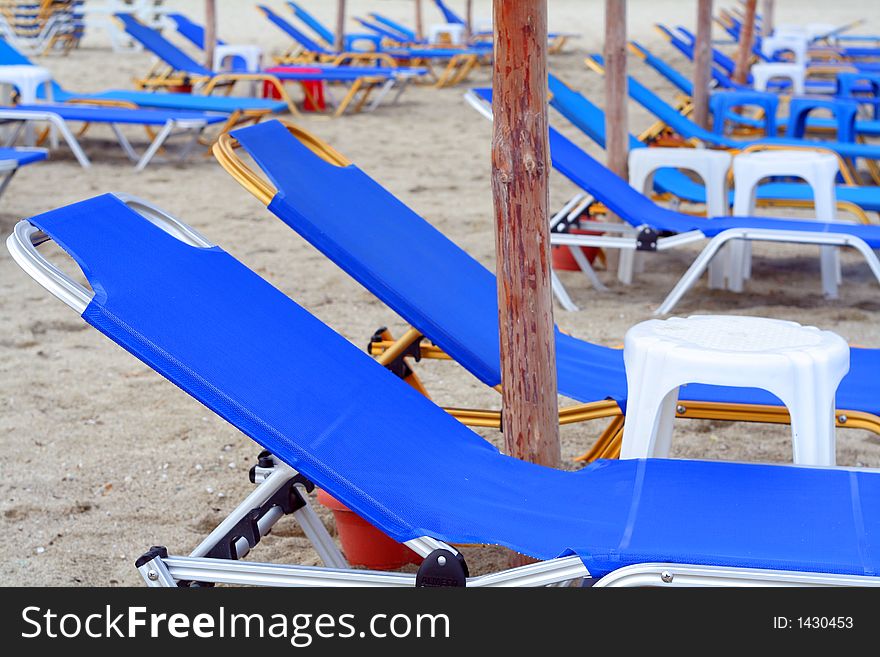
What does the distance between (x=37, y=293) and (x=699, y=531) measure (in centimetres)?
327

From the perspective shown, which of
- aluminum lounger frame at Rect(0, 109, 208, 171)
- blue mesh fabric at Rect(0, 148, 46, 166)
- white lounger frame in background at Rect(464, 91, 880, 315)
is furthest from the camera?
aluminum lounger frame at Rect(0, 109, 208, 171)

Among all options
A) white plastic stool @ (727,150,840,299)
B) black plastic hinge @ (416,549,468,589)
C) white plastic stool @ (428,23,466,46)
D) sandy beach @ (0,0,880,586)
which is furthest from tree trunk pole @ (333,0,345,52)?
black plastic hinge @ (416,549,468,589)

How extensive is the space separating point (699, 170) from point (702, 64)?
7.90 feet

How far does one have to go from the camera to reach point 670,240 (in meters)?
3.89

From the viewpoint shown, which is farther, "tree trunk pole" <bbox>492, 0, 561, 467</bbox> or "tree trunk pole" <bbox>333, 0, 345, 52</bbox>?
"tree trunk pole" <bbox>333, 0, 345, 52</bbox>

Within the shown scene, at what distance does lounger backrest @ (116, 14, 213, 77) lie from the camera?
8.52m

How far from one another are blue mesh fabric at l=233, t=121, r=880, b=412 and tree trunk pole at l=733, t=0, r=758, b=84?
19.4ft

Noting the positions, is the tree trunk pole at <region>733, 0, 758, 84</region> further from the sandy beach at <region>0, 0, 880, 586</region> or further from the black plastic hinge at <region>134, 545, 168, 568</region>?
the black plastic hinge at <region>134, 545, 168, 568</region>

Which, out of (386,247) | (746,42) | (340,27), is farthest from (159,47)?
(386,247)

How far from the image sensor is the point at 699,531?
1.72 metres

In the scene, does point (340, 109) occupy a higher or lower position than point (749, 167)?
lower
